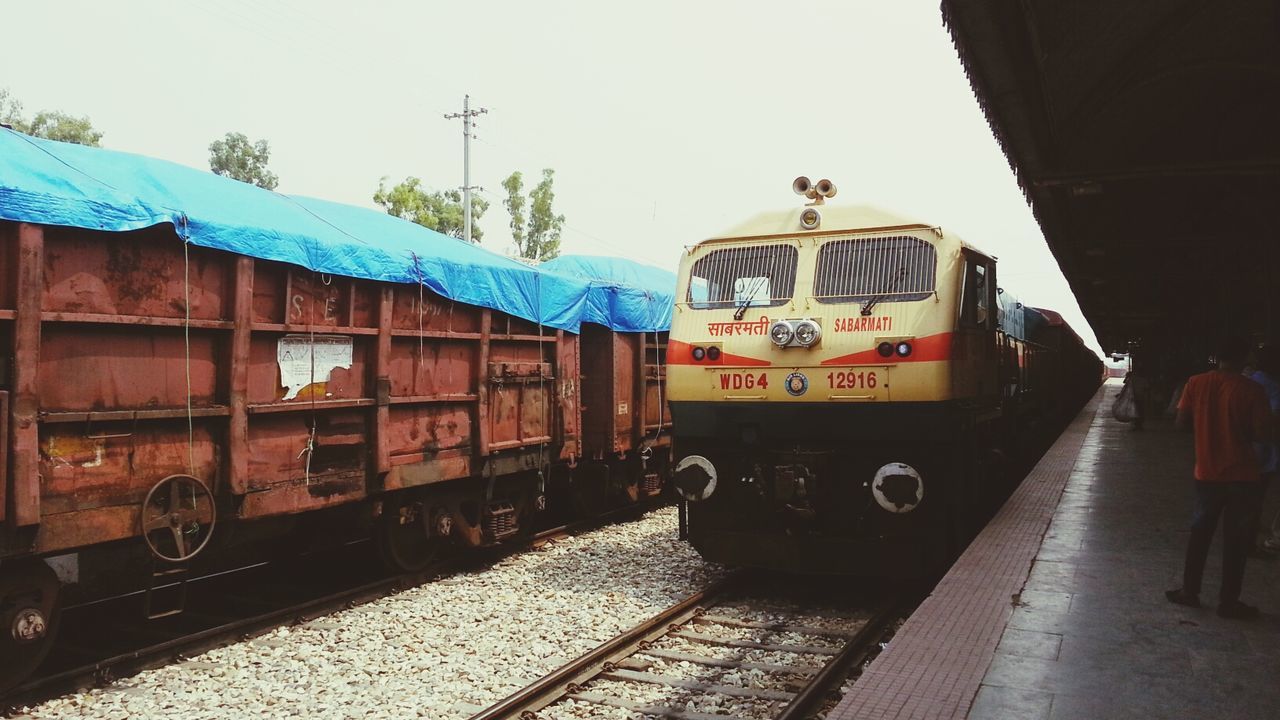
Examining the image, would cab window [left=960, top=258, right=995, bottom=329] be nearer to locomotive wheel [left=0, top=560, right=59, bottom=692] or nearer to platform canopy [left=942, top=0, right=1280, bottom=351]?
platform canopy [left=942, top=0, right=1280, bottom=351]

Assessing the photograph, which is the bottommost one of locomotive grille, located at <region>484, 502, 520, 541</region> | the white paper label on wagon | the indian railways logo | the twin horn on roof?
locomotive grille, located at <region>484, 502, 520, 541</region>

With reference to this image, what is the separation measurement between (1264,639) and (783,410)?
141 inches

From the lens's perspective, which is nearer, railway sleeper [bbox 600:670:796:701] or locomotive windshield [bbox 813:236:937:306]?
railway sleeper [bbox 600:670:796:701]

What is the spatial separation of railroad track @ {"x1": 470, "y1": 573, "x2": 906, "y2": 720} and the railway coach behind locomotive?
1.98ft

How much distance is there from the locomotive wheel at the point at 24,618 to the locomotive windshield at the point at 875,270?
594cm

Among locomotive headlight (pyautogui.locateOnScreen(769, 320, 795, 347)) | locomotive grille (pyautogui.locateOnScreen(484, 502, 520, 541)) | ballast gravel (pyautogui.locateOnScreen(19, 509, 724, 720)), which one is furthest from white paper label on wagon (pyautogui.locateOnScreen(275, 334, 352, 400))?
locomotive headlight (pyautogui.locateOnScreen(769, 320, 795, 347))

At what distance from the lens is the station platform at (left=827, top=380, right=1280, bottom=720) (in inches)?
162

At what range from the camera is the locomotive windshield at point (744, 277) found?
8.01 metres

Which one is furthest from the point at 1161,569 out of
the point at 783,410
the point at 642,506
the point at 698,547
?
the point at 642,506

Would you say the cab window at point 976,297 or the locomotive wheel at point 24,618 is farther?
the cab window at point 976,297

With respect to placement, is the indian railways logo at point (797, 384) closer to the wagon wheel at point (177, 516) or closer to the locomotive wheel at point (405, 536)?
the locomotive wheel at point (405, 536)

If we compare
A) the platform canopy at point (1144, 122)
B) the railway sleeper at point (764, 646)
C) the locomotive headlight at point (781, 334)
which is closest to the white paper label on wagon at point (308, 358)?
the railway sleeper at point (764, 646)

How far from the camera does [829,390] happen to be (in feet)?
24.3

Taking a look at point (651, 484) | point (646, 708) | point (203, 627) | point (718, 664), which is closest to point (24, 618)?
point (203, 627)
